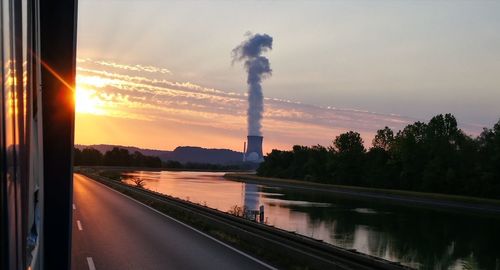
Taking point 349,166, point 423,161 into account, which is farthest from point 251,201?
point 349,166

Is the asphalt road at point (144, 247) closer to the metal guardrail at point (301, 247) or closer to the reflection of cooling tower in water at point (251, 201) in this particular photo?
the metal guardrail at point (301, 247)

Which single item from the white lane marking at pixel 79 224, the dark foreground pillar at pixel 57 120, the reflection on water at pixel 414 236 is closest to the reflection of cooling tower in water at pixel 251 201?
the reflection on water at pixel 414 236

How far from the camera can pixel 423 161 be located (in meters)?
93.9

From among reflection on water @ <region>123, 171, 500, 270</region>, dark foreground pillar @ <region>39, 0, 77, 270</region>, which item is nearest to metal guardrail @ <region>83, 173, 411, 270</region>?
reflection on water @ <region>123, 171, 500, 270</region>

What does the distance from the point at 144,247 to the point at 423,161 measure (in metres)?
85.5

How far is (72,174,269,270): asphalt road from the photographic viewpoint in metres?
12.0

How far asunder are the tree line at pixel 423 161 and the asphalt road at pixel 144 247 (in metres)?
65.4

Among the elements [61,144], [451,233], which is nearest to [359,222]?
[451,233]

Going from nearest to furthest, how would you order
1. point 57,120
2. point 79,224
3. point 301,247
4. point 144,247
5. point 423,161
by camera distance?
1. point 57,120
2. point 301,247
3. point 144,247
4. point 79,224
5. point 423,161

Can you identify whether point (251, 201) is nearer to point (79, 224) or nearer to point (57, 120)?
point (79, 224)

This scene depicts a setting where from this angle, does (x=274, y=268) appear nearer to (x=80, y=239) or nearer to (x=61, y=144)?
(x=80, y=239)

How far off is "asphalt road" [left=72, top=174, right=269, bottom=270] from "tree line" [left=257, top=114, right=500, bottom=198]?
65387 mm

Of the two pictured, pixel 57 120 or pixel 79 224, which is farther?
pixel 79 224

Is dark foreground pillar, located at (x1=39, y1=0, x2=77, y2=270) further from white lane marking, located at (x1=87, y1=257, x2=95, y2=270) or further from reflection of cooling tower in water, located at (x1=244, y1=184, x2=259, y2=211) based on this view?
reflection of cooling tower in water, located at (x1=244, y1=184, x2=259, y2=211)
